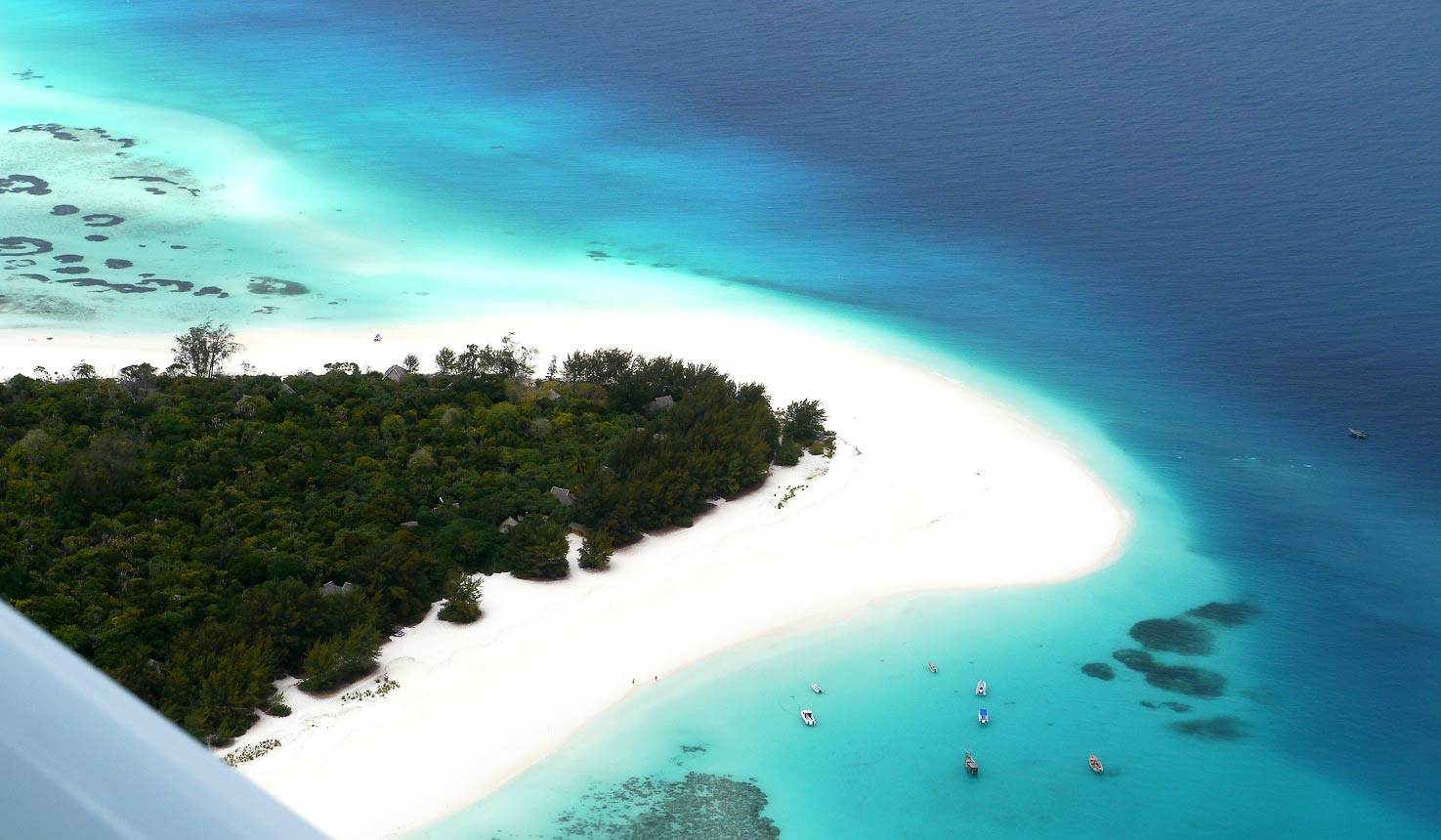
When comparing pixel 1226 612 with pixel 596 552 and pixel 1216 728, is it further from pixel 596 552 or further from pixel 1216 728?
pixel 596 552

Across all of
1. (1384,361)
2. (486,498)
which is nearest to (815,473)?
(486,498)

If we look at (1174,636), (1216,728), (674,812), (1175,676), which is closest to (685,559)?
(674,812)

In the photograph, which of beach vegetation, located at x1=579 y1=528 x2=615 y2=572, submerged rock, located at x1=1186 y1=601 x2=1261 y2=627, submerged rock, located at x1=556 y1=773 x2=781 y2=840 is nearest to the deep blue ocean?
submerged rock, located at x1=1186 y1=601 x2=1261 y2=627

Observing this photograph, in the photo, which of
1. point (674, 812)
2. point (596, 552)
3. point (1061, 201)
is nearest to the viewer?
point (674, 812)

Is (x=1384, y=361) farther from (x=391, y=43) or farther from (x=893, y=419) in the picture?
(x=391, y=43)

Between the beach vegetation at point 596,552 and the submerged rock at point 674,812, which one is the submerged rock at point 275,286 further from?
the submerged rock at point 674,812

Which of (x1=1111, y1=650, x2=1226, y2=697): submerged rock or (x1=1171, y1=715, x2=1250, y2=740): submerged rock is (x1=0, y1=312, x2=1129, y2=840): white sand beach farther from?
(x1=1171, y1=715, x2=1250, y2=740): submerged rock
